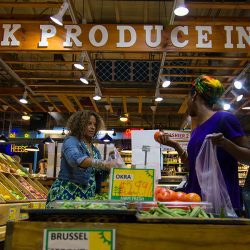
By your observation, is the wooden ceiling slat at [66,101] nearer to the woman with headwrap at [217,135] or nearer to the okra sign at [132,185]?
the woman with headwrap at [217,135]

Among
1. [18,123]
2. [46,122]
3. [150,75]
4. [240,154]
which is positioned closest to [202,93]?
[240,154]

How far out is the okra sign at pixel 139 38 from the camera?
5832 mm

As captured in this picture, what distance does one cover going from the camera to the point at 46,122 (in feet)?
55.9

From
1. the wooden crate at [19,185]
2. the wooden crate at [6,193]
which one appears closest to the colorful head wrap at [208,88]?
the wooden crate at [6,193]

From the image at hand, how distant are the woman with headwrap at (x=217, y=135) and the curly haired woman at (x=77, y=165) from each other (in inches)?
29.9

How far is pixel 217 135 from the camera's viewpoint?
1.78 m

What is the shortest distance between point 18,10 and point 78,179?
6.75 meters

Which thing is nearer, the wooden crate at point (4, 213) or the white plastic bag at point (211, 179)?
the white plastic bag at point (211, 179)

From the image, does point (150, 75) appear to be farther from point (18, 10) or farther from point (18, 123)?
point (18, 123)

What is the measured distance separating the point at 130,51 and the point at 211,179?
4.21 meters

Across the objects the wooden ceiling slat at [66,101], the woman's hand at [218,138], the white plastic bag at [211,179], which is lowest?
the white plastic bag at [211,179]

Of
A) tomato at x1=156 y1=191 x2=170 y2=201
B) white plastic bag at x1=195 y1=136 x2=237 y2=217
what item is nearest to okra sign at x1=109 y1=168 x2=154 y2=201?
tomato at x1=156 y1=191 x2=170 y2=201

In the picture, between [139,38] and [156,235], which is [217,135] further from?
[139,38]

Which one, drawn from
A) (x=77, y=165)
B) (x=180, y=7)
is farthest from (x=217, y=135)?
(x=180, y=7)
